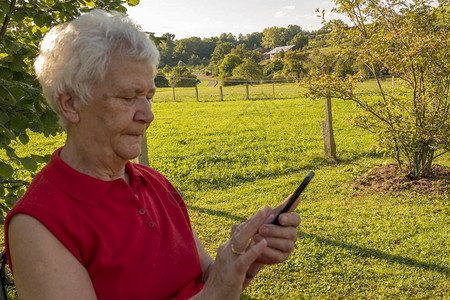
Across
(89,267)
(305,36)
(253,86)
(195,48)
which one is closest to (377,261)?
(89,267)

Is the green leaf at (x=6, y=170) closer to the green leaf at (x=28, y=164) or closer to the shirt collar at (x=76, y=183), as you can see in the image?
the green leaf at (x=28, y=164)

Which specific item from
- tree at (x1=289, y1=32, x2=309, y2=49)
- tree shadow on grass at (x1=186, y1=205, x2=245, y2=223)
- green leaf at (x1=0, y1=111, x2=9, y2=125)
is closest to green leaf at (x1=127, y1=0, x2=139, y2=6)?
green leaf at (x1=0, y1=111, x2=9, y2=125)

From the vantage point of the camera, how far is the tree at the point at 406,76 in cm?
568

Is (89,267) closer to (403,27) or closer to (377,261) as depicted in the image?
(377,261)

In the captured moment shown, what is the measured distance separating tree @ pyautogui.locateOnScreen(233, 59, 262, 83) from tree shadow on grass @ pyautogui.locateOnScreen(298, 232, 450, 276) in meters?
19.0

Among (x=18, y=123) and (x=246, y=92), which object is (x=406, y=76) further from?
(x=246, y=92)

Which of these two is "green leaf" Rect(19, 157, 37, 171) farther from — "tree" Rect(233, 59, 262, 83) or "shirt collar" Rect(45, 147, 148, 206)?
"tree" Rect(233, 59, 262, 83)

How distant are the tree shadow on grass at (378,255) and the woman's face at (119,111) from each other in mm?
3494

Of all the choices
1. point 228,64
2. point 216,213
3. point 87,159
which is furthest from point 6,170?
point 228,64

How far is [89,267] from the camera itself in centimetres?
129

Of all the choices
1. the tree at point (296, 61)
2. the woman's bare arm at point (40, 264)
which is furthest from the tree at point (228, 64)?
the woman's bare arm at point (40, 264)

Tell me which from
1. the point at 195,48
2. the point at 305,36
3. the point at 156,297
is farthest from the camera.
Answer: the point at 195,48

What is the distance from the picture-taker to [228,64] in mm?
22984

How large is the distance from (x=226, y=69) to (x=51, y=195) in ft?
76.6
